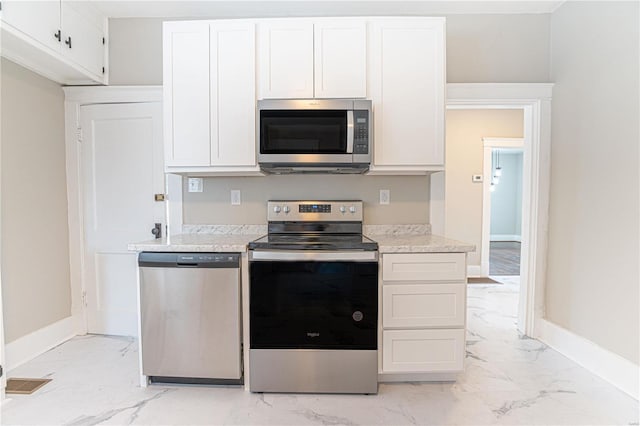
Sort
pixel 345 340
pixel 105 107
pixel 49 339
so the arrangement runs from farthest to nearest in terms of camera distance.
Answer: pixel 105 107, pixel 49 339, pixel 345 340

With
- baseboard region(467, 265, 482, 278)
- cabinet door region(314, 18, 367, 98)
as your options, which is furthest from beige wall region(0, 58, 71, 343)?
baseboard region(467, 265, 482, 278)

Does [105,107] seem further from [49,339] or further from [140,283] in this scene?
[49,339]

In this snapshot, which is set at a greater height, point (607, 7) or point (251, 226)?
point (607, 7)

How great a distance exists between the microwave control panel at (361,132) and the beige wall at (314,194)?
18.4 inches

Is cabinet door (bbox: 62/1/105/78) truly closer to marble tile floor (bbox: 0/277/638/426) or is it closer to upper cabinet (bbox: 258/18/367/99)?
upper cabinet (bbox: 258/18/367/99)

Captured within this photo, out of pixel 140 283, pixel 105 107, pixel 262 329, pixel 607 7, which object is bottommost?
pixel 262 329

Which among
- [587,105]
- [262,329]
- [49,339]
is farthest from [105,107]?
[587,105]

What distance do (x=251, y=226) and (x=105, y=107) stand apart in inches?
61.1

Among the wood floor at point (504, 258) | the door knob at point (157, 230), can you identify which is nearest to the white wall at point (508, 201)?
the wood floor at point (504, 258)

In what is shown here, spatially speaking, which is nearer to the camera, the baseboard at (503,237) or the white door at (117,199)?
the white door at (117,199)

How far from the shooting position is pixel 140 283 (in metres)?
2.00

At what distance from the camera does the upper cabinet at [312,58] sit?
2205 mm

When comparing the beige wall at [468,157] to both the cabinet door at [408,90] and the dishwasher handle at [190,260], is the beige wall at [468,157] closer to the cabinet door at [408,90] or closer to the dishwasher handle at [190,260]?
the cabinet door at [408,90]

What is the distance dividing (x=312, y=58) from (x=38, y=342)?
282 cm
